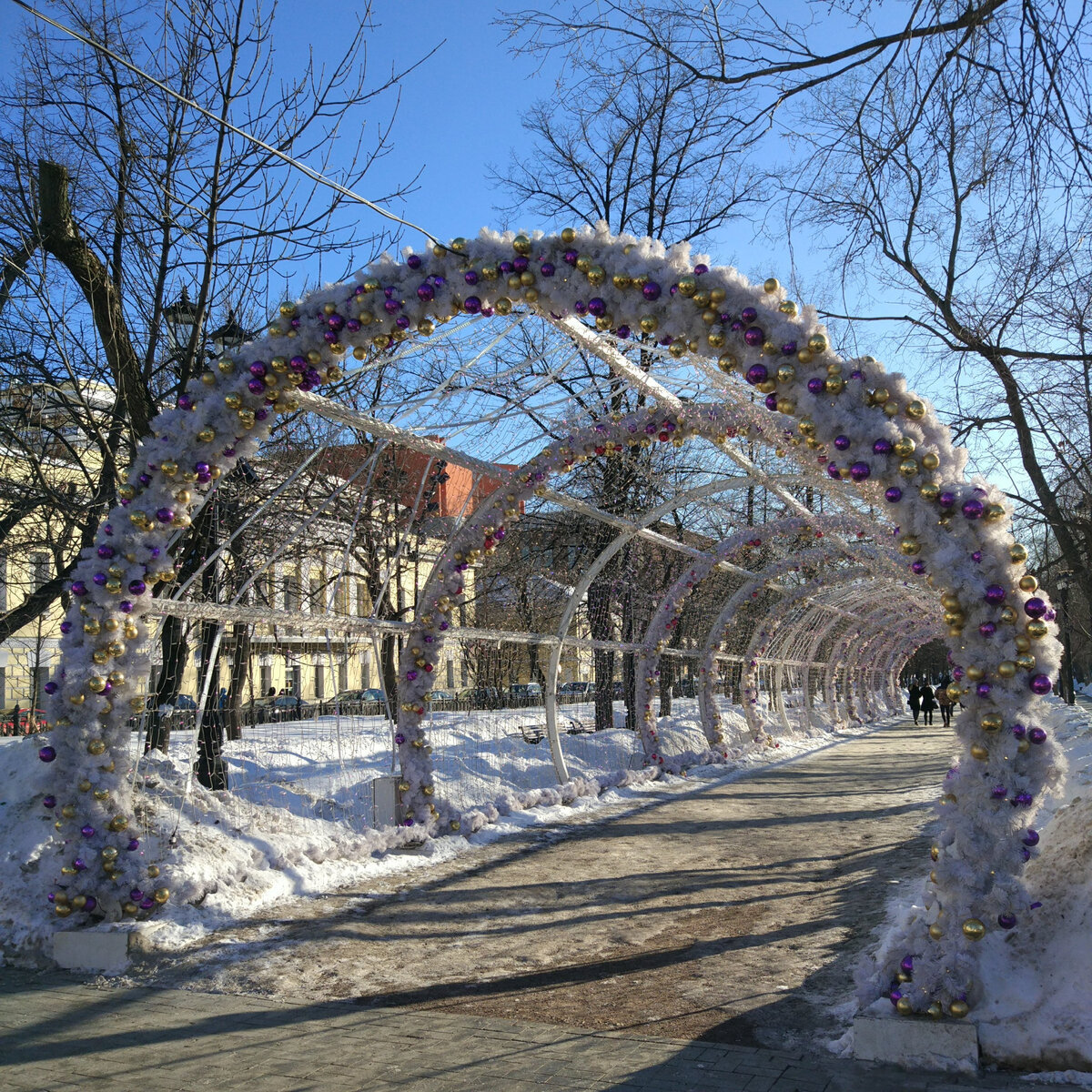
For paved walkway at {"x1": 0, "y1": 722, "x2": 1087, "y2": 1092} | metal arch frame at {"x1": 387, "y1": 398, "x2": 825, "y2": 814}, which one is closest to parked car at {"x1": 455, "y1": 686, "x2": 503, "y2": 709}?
metal arch frame at {"x1": 387, "y1": 398, "x2": 825, "y2": 814}

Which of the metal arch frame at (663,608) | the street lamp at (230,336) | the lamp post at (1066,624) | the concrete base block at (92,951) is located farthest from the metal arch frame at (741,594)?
the concrete base block at (92,951)

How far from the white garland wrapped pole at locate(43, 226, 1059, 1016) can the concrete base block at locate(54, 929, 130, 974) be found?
20cm

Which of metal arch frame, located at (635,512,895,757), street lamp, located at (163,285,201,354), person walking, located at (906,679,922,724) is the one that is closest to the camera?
street lamp, located at (163,285,201,354)

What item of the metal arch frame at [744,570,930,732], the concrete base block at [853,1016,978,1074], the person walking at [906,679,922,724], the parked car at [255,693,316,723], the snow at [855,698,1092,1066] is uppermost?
the metal arch frame at [744,570,930,732]

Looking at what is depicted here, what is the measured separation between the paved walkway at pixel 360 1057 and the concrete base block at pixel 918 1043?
72mm

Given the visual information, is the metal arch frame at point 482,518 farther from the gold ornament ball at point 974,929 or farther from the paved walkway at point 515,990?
the gold ornament ball at point 974,929

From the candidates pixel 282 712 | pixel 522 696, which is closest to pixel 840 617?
pixel 522 696

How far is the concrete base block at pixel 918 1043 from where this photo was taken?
3729 mm

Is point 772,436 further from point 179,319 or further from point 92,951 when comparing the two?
point 92,951

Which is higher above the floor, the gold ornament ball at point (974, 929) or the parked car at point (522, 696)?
the parked car at point (522, 696)

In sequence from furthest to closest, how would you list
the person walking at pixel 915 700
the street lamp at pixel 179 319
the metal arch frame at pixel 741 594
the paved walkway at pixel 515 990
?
the person walking at pixel 915 700
the metal arch frame at pixel 741 594
the street lamp at pixel 179 319
the paved walkway at pixel 515 990

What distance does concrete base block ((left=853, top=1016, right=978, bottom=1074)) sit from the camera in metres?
Result: 3.73

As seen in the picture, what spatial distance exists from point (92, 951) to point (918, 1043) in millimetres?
4133

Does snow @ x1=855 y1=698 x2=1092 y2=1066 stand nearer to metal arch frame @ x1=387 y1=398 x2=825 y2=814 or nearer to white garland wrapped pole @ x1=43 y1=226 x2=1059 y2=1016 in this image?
white garland wrapped pole @ x1=43 y1=226 x2=1059 y2=1016
